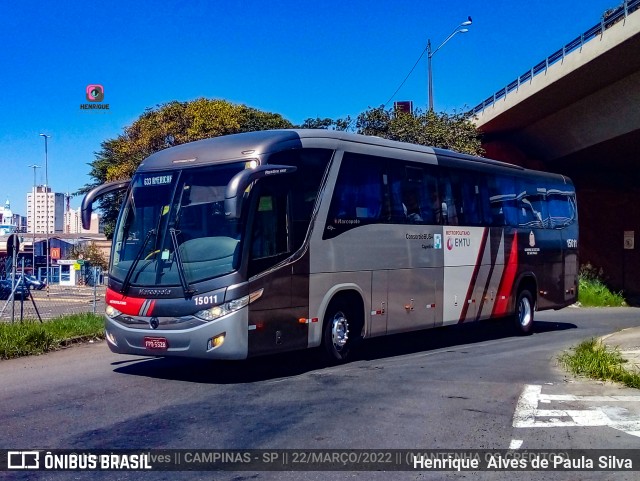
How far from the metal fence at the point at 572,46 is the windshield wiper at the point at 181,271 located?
54.8 feet

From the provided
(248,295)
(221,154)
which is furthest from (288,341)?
(221,154)

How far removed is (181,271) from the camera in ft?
32.8

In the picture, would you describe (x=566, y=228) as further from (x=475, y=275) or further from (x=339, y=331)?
(x=339, y=331)

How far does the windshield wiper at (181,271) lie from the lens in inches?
390

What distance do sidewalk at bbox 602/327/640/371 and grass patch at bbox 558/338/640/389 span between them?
0.19 m

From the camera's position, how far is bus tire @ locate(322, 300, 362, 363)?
11547 millimetres

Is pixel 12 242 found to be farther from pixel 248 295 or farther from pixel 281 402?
pixel 281 402

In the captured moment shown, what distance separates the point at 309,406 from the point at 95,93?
20.7m

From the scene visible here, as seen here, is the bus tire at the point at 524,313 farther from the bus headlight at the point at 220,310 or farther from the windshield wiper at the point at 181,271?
the windshield wiper at the point at 181,271

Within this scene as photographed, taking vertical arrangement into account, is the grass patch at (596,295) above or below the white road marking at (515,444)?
below

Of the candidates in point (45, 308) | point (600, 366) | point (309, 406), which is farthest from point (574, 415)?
point (45, 308)

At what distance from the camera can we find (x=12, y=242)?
53.0 ft

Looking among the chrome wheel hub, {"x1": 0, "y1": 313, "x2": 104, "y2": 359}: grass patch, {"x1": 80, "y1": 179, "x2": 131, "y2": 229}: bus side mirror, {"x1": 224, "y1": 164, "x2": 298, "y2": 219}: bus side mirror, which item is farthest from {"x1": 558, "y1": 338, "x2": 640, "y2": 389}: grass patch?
{"x1": 0, "y1": 313, "x2": 104, "y2": 359}: grass patch

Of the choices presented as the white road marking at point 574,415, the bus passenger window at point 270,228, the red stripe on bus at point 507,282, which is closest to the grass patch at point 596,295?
the red stripe on bus at point 507,282
